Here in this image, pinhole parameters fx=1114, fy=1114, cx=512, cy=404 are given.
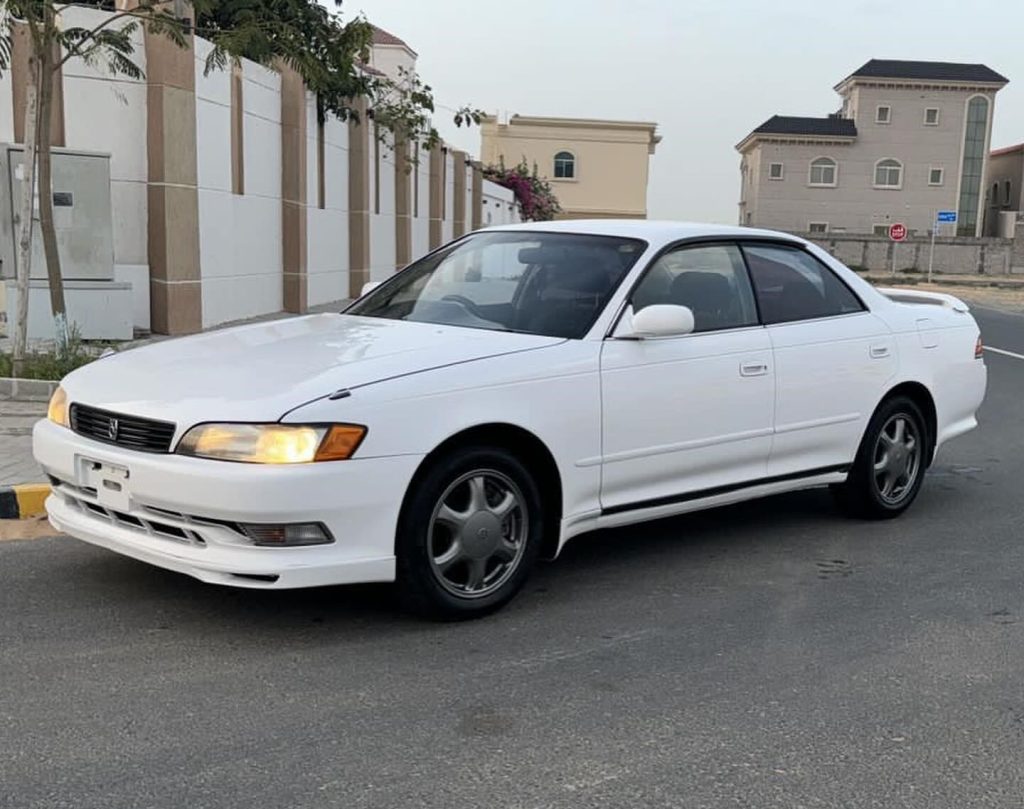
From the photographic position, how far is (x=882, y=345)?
6.14 meters

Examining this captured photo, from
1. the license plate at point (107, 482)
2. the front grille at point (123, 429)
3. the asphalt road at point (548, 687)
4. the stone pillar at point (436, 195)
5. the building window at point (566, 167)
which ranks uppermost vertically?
the building window at point (566, 167)

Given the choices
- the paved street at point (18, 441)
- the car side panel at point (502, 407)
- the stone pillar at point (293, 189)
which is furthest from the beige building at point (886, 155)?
the car side panel at point (502, 407)

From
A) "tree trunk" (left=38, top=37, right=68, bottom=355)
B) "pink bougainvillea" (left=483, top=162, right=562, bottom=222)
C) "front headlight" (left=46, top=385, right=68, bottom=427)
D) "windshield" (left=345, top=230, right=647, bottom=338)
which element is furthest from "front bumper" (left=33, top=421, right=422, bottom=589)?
"pink bougainvillea" (left=483, top=162, right=562, bottom=222)

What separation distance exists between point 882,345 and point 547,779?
375cm

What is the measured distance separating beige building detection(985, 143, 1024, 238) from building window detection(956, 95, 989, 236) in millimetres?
2183

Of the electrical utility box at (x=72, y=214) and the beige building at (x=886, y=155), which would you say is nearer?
the electrical utility box at (x=72, y=214)

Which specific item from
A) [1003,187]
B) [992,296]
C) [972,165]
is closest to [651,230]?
[992,296]

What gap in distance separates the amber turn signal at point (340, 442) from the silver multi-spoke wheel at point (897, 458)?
3315 millimetres

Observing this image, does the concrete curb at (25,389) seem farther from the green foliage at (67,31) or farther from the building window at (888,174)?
the building window at (888,174)

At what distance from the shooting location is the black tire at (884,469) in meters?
6.16

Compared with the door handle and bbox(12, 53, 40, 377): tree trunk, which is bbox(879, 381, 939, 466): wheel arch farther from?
bbox(12, 53, 40, 377): tree trunk

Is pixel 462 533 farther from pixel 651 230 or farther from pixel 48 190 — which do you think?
pixel 48 190

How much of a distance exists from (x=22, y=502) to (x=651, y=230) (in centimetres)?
364

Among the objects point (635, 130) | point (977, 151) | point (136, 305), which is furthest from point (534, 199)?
point (977, 151)
